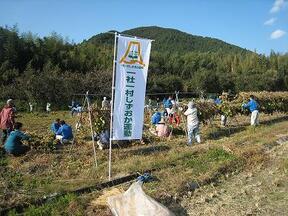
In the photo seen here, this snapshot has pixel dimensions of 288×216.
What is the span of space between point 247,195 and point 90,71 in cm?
3624

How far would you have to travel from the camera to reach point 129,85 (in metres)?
9.96

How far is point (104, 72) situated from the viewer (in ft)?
136

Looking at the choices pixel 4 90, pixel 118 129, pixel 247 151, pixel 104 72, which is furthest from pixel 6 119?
pixel 104 72

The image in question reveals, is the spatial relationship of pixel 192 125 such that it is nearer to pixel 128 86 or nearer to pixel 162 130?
pixel 162 130

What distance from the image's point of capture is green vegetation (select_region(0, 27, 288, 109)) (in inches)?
1432

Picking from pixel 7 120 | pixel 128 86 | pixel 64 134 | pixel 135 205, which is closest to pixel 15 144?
pixel 7 120

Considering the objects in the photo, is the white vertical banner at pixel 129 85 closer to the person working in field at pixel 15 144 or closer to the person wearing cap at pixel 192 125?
the person working in field at pixel 15 144

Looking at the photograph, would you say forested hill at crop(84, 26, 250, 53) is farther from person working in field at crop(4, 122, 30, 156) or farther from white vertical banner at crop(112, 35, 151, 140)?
white vertical banner at crop(112, 35, 151, 140)

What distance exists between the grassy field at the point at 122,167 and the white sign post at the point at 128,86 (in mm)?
1072

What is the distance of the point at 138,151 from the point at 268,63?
5479 cm

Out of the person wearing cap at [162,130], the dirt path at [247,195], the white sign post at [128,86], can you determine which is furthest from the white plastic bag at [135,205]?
the person wearing cap at [162,130]

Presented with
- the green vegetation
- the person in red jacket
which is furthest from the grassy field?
the green vegetation

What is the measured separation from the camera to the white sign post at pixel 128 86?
9719 mm

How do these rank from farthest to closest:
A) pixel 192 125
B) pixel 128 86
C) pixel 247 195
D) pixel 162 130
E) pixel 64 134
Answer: pixel 162 130 < pixel 192 125 < pixel 64 134 < pixel 128 86 < pixel 247 195
